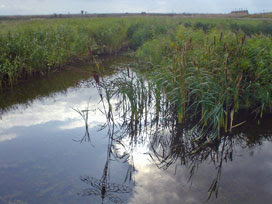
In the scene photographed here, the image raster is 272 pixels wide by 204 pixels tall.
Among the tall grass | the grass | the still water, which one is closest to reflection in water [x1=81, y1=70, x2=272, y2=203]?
the still water

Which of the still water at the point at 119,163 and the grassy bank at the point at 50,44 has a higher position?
the grassy bank at the point at 50,44

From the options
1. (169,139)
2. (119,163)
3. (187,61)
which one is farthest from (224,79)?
(119,163)

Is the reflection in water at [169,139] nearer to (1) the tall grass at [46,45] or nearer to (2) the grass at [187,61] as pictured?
(2) the grass at [187,61]

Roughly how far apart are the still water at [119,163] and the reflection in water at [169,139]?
0.02 meters

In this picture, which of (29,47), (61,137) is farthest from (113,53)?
(61,137)

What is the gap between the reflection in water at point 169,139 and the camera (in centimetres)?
429

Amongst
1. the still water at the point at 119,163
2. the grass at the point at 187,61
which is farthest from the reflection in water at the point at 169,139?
the grass at the point at 187,61

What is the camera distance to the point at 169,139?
5.05 m

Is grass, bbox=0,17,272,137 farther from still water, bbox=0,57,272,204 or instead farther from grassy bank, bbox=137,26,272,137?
still water, bbox=0,57,272,204

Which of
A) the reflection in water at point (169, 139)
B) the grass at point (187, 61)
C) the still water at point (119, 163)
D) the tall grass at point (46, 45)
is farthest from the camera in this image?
the tall grass at point (46, 45)

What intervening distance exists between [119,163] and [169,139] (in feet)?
3.81

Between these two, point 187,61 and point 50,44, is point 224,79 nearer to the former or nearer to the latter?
point 187,61

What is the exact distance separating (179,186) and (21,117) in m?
4.10

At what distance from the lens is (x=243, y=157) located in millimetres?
4445
